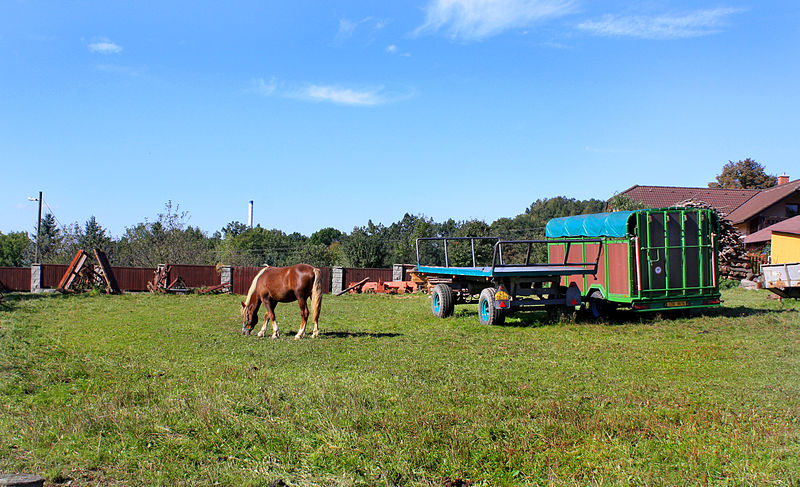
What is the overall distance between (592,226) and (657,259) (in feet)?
6.37

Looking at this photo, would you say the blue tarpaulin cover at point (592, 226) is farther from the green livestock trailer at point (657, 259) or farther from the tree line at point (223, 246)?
the tree line at point (223, 246)

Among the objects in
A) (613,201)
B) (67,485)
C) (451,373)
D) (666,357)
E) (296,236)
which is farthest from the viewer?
(296,236)

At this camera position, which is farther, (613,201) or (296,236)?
(296,236)

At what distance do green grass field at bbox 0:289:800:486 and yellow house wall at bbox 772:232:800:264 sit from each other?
1945 cm

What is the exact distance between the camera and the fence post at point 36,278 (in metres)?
29.6

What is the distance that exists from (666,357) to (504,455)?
536 centimetres

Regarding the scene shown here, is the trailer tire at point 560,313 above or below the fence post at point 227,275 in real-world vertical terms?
below

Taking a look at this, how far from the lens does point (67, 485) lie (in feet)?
13.8

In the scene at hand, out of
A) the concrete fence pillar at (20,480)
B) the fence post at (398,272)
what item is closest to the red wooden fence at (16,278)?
the fence post at (398,272)

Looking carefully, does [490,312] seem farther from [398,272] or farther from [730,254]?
[730,254]

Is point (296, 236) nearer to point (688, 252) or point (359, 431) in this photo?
point (688, 252)

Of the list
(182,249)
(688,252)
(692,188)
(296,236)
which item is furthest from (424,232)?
(296,236)

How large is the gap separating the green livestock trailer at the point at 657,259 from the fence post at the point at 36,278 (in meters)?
27.6

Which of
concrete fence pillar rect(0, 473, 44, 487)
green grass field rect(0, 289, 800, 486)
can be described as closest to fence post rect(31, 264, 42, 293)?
green grass field rect(0, 289, 800, 486)
